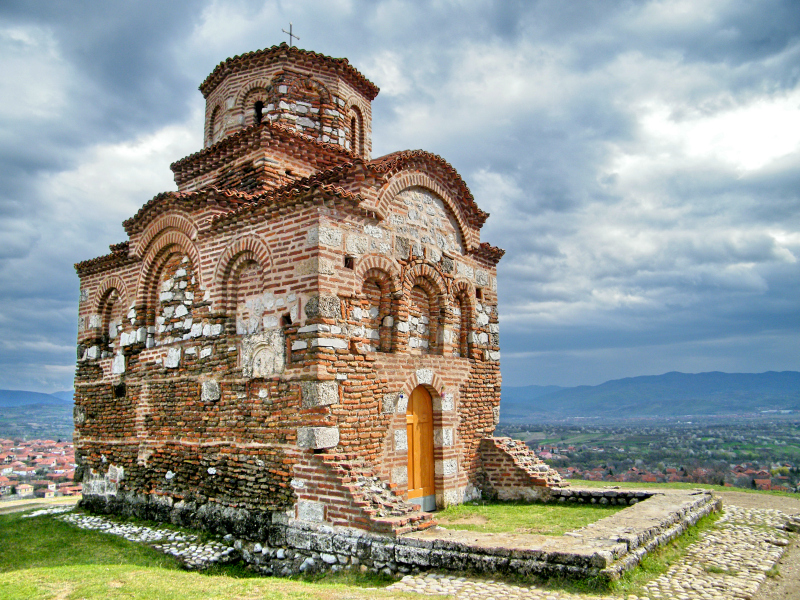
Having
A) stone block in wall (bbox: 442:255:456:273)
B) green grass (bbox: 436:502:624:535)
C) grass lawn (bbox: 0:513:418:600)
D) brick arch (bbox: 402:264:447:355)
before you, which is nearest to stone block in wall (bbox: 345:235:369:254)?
brick arch (bbox: 402:264:447:355)

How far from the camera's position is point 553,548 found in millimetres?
6812

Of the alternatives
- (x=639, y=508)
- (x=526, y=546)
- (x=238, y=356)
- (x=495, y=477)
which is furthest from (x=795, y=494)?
(x=238, y=356)

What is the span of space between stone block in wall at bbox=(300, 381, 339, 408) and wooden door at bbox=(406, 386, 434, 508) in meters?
2.31

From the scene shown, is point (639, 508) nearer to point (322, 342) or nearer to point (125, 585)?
point (322, 342)

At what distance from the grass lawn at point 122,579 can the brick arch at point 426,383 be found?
3648mm

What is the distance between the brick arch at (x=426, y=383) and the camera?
10.5 metres

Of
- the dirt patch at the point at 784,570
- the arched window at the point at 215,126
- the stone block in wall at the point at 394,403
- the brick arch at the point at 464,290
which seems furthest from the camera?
the arched window at the point at 215,126

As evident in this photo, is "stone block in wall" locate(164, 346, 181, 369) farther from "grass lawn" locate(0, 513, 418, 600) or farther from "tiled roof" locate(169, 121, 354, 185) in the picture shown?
"tiled roof" locate(169, 121, 354, 185)

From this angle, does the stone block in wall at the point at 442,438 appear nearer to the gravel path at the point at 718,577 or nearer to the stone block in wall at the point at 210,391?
the gravel path at the point at 718,577

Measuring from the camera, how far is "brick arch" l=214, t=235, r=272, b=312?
997 centimetres

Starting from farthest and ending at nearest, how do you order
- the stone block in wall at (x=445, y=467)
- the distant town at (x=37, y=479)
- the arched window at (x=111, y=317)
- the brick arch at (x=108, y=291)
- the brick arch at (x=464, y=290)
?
the distant town at (x=37, y=479) → the arched window at (x=111, y=317) → the brick arch at (x=108, y=291) → the brick arch at (x=464, y=290) → the stone block in wall at (x=445, y=467)

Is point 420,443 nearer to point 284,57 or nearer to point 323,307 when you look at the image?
point 323,307

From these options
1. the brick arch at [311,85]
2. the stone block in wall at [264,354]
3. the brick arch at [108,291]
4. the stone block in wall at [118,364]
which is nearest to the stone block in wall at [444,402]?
the stone block in wall at [264,354]

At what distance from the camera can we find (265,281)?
9766 mm
